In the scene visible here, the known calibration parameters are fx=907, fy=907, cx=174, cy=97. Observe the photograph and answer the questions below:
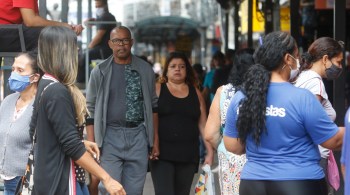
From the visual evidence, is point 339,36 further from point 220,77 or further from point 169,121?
point 220,77

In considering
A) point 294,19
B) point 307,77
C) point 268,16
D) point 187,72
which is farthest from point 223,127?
point 268,16

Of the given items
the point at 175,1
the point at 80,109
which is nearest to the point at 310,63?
the point at 80,109

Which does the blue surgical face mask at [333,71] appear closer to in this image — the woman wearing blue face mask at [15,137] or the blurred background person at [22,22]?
the blurred background person at [22,22]

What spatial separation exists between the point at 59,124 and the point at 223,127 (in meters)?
2.29

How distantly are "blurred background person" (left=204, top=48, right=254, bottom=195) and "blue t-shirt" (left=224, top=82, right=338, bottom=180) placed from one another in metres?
1.71

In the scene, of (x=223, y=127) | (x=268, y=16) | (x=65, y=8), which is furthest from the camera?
(x=268, y=16)

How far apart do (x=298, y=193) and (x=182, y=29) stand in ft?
133

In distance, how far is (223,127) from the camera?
24.2 ft

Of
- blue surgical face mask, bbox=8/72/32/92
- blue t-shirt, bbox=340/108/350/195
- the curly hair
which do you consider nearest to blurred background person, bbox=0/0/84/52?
blue surgical face mask, bbox=8/72/32/92

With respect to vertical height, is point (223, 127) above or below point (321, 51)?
below

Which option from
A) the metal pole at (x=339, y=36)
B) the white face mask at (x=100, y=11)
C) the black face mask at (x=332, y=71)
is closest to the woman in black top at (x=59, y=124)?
the black face mask at (x=332, y=71)

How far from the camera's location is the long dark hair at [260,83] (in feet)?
18.0

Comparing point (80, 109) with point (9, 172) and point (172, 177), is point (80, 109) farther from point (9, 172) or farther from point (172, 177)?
point (172, 177)

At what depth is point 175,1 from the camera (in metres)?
56.1
